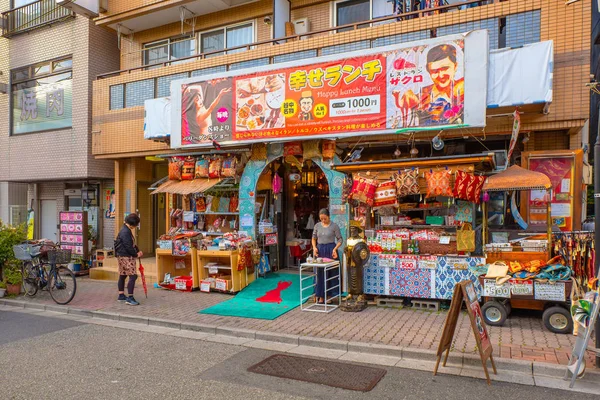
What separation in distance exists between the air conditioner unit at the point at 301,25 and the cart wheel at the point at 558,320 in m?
9.00

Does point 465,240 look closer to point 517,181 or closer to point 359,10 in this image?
point 517,181

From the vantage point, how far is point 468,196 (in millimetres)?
8086

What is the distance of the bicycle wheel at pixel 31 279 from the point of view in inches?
424

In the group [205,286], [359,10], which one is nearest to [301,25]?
[359,10]

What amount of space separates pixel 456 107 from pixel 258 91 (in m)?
4.44

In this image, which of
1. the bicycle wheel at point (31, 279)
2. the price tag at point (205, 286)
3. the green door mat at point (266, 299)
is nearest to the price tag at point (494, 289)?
the green door mat at point (266, 299)

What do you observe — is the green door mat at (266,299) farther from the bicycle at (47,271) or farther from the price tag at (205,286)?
the bicycle at (47,271)

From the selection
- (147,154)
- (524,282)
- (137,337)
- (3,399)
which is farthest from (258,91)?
(3,399)

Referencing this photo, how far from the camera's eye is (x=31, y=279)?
1081cm

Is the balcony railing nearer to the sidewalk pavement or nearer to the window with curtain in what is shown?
the window with curtain

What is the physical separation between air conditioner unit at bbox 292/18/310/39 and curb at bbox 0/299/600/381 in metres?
8.31

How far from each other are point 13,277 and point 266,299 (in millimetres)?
6302

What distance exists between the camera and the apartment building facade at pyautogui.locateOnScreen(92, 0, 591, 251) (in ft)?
27.9

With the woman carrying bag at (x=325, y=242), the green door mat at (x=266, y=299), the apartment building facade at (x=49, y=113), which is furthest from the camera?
the apartment building facade at (x=49, y=113)
